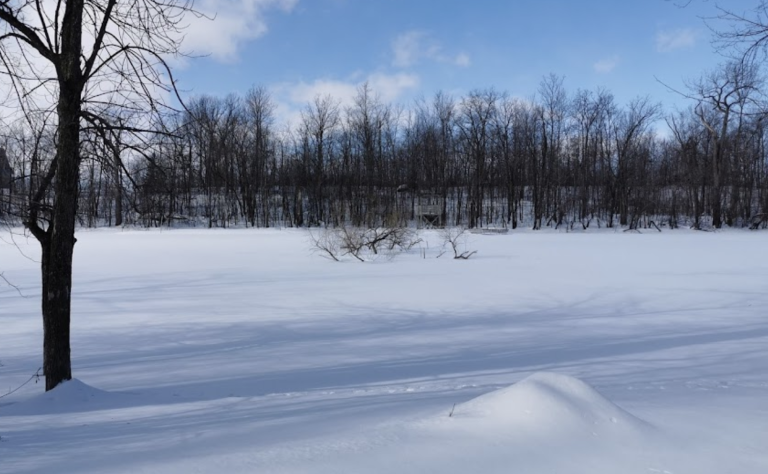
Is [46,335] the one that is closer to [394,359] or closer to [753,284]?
[394,359]

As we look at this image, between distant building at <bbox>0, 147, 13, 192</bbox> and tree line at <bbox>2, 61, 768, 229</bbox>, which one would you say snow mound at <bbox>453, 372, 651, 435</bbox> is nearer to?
distant building at <bbox>0, 147, 13, 192</bbox>

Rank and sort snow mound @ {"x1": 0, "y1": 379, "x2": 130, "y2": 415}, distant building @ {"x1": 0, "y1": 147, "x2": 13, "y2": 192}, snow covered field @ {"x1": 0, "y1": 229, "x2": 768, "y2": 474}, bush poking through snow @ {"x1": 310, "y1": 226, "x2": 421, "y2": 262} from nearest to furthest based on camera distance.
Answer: snow covered field @ {"x1": 0, "y1": 229, "x2": 768, "y2": 474}, snow mound @ {"x1": 0, "y1": 379, "x2": 130, "y2": 415}, distant building @ {"x1": 0, "y1": 147, "x2": 13, "y2": 192}, bush poking through snow @ {"x1": 310, "y1": 226, "x2": 421, "y2": 262}

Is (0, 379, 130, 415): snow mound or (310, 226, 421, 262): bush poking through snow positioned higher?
(310, 226, 421, 262): bush poking through snow

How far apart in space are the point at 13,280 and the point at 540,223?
44.4 metres

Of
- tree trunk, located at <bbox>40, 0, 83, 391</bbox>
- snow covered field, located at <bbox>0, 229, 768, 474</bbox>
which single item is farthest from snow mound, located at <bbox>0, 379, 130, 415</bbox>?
tree trunk, located at <bbox>40, 0, 83, 391</bbox>

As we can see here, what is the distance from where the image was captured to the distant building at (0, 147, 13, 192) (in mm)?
4764

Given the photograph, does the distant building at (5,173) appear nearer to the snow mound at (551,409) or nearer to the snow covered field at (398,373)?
the snow covered field at (398,373)

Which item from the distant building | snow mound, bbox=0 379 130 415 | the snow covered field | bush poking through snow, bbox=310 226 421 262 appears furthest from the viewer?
bush poking through snow, bbox=310 226 421 262

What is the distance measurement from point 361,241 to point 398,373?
14374 millimetres

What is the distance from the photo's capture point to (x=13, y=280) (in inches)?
583

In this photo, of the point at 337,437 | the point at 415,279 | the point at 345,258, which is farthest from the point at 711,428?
the point at 345,258

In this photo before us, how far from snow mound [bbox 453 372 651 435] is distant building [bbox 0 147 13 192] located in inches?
192

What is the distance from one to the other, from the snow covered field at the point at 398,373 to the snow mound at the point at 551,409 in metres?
0.01

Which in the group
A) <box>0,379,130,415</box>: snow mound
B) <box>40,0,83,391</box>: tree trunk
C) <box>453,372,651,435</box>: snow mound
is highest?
<box>40,0,83,391</box>: tree trunk
